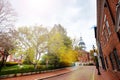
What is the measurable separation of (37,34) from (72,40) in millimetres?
19177

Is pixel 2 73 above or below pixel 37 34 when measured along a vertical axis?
below

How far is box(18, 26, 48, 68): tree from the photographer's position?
29.8 m

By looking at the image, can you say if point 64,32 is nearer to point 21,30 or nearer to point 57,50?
point 57,50

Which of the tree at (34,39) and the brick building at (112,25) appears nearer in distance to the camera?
the brick building at (112,25)

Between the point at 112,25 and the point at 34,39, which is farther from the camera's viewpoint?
the point at 34,39

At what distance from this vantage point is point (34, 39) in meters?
30.5

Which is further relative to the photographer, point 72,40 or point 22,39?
point 72,40

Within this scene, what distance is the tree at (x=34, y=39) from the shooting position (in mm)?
29814

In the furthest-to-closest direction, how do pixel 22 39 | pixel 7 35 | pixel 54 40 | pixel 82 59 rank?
pixel 82 59, pixel 54 40, pixel 22 39, pixel 7 35

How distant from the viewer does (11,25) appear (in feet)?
71.8

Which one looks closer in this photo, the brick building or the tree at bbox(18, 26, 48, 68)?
the brick building

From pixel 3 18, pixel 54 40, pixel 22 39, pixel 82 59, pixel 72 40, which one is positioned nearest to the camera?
pixel 3 18

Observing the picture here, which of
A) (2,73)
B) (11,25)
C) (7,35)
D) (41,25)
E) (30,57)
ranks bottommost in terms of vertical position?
(2,73)

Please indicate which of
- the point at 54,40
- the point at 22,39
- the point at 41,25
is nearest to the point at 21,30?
the point at 22,39
